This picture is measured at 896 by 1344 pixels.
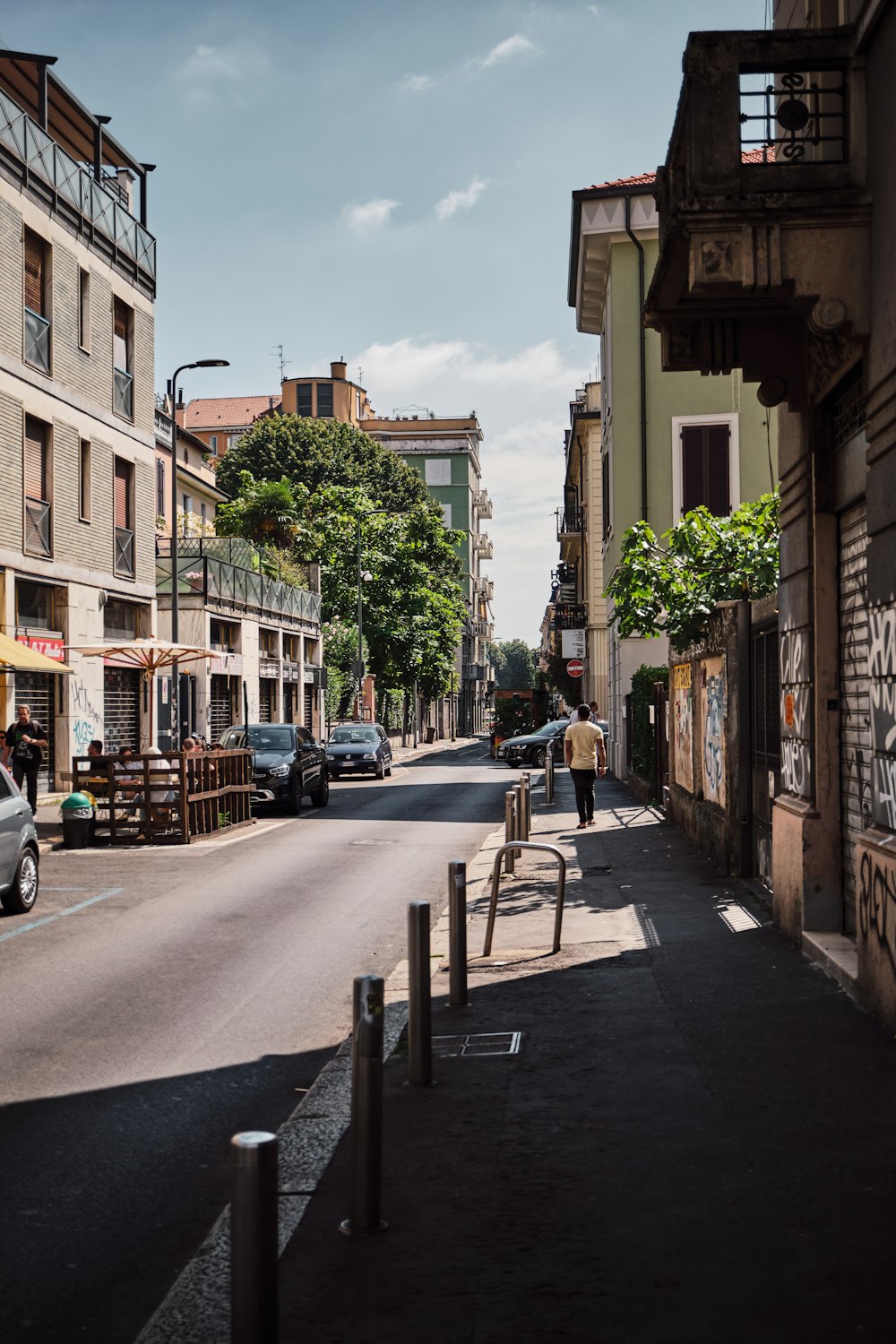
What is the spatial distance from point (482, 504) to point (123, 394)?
94725 millimetres

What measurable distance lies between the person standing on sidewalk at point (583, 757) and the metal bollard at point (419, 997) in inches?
518

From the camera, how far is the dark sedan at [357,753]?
40.2 meters

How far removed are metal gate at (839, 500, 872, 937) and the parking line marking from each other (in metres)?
6.66

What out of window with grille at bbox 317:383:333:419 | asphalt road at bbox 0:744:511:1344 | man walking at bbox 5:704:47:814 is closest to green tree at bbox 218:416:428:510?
window with grille at bbox 317:383:333:419

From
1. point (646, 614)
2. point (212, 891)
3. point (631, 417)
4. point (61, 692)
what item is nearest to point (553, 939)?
point (212, 891)

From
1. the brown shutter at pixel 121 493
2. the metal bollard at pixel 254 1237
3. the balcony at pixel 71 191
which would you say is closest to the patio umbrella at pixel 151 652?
the brown shutter at pixel 121 493

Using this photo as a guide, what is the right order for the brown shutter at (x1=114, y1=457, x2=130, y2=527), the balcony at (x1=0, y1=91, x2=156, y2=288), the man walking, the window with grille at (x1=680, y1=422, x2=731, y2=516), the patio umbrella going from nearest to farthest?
the man walking → the patio umbrella → the balcony at (x1=0, y1=91, x2=156, y2=288) → the window with grille at (x1=680, y1=422, x2=731, y2=516) → the brown shutter at (x1=114, y1=457, x2=130, y2=527)

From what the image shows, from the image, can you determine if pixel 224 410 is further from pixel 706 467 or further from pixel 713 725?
pixel 713 725

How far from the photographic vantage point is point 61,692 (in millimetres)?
28062

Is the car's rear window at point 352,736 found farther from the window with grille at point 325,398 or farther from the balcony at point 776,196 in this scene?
the window with grille at point 325,398

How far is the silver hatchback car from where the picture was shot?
12.6 metres

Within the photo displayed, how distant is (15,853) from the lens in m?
12.8

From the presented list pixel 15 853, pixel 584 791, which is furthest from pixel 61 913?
pixel 584 791

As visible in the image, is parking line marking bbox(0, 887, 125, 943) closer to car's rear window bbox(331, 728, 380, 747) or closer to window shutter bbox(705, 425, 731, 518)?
window shutter bbox(705, 425, 731, 518)
